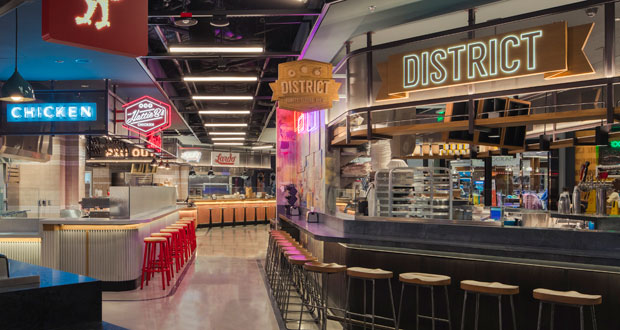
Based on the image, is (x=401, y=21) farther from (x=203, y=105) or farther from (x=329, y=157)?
(x=203, y=105)

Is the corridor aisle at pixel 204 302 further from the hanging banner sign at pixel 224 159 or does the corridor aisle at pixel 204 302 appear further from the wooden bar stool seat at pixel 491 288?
the hanging banner sign at pixel 224 159

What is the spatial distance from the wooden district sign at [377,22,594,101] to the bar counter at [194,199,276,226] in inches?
486

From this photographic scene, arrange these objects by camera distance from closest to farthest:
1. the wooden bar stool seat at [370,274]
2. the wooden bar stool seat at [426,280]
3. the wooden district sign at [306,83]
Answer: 1. the wooden bar stool seat at [426,280]
2. the wooden bar stool seat at [370,274]
3. the wooden district sign at [306,83]

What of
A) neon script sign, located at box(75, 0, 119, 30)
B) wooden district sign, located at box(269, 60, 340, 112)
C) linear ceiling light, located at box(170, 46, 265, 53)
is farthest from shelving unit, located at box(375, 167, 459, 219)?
neon script sign, located at box(75, 0, 119, 30)

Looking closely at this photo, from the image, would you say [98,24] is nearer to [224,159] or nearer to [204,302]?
[204,302]

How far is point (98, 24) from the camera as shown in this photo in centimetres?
231

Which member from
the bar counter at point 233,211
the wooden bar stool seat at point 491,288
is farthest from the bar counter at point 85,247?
the bar counter at point 233,211

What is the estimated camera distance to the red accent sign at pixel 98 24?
85.5 inches

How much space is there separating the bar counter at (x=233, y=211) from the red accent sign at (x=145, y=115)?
8.73 m

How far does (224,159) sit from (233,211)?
18.9 ft

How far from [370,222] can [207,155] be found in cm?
1826

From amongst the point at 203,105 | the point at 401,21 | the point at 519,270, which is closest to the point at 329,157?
the point at 401,21

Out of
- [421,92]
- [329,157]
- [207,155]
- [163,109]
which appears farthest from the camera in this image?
[207,155]

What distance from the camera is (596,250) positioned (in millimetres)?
3881
